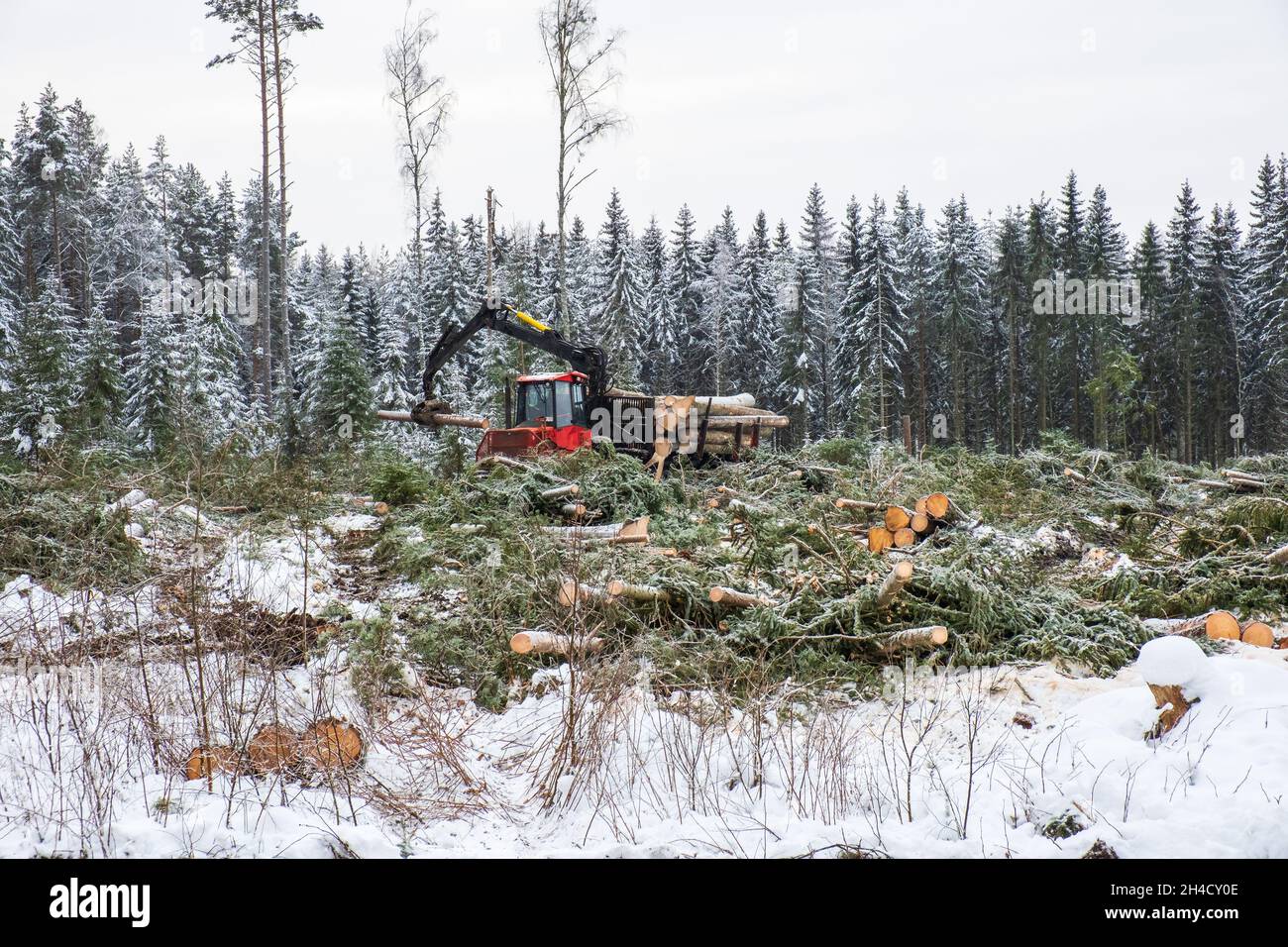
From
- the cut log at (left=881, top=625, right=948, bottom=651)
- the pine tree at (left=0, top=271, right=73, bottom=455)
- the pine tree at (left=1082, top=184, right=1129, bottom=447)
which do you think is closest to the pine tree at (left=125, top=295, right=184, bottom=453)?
the pine tree at (left=0, top=271, right=73, bottom=455)

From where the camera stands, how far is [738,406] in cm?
1700

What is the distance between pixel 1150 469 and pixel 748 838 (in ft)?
38.0

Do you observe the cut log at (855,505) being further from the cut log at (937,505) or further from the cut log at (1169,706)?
the cut log at (1169,706)

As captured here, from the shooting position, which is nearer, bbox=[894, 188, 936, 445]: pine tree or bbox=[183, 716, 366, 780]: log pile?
bbox=[183, 716, 366, 780]: log pile

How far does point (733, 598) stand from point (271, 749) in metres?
3.23

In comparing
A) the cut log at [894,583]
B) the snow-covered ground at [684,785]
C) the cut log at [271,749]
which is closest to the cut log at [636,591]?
the snow-covered ground at [684,785]

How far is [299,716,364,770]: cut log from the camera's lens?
409 cm

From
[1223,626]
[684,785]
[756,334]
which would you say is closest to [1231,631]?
[1223,626]

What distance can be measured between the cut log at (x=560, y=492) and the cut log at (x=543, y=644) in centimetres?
426

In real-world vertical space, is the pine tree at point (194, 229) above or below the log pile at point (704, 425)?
above

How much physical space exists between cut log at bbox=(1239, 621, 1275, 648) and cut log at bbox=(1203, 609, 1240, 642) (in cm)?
9

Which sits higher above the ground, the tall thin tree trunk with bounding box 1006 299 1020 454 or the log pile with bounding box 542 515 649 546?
the tall thin tree trunk with bounding box 1006 299 1020 454

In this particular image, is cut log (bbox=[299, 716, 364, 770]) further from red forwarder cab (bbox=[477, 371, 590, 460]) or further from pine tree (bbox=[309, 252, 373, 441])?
pine tree (bbox=[309, 252, 373, 441])

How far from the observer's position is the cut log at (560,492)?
32.9 ft
